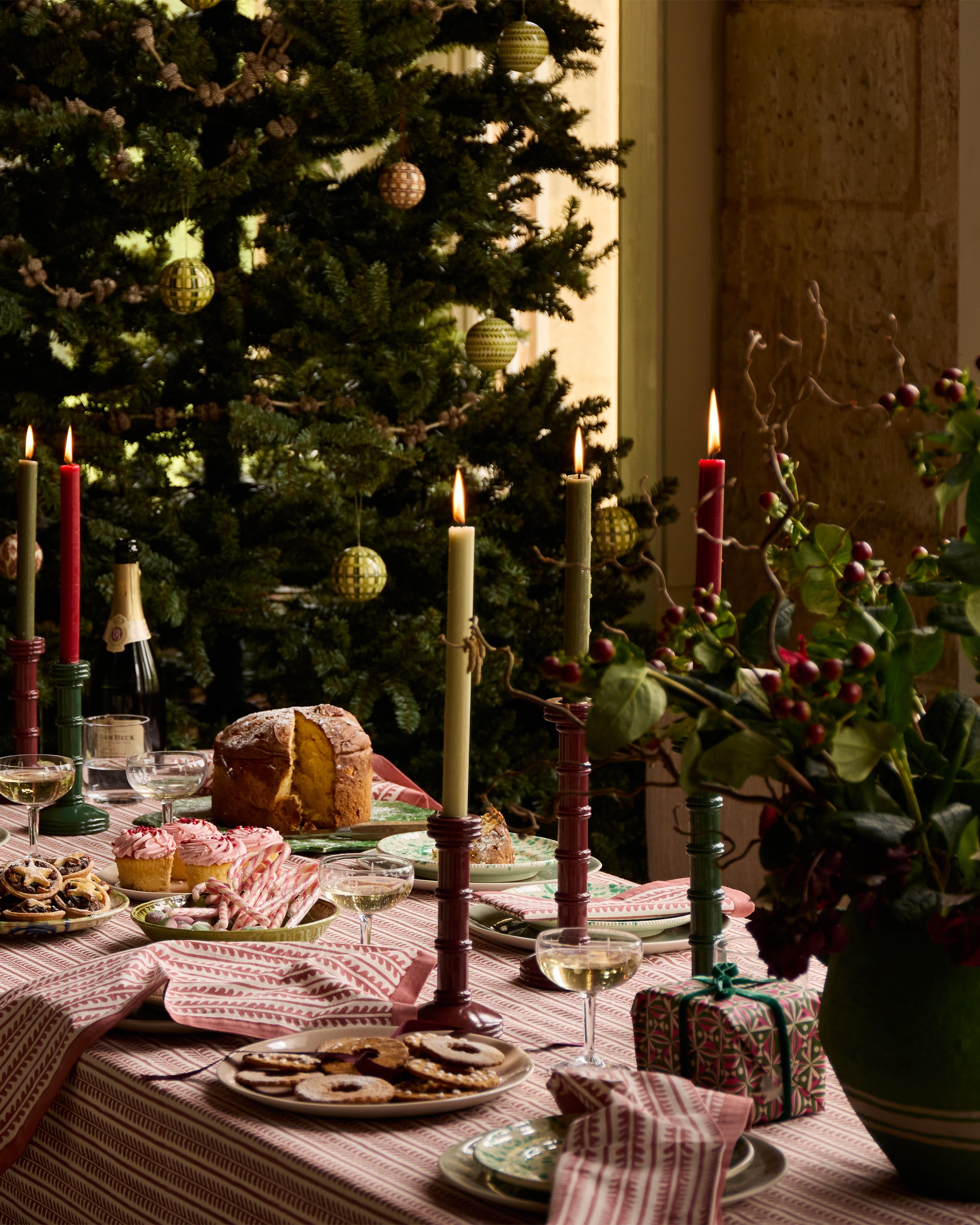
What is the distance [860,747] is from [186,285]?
2123 mm

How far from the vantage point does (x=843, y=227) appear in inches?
132

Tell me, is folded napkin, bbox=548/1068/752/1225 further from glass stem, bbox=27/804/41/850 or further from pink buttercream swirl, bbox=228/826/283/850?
glass stem, bbox=27/804/41/850

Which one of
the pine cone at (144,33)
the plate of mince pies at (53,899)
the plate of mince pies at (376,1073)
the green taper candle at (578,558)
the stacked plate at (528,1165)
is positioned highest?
the pine cone at (144,33)

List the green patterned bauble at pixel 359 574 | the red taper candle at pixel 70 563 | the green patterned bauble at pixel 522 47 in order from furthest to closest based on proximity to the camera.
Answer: the green patterned bauble at pixel 522 47, the green patterned bauble at pixel 359 574, the red taper candle at pixel 70 563

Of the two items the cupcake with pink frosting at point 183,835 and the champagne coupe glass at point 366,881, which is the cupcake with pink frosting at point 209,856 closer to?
the cupcake with pink frosting at point 183,835

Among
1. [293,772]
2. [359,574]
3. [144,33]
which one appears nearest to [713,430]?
[293,772]

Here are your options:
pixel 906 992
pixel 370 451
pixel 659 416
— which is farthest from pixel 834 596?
pixel 659 416

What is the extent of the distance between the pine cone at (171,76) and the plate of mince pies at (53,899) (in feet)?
5.70

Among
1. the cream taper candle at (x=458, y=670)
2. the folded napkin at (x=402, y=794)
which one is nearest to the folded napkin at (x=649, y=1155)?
A: the cream taper candle at (x=458, y=670)

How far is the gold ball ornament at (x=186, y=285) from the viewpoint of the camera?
2629mm

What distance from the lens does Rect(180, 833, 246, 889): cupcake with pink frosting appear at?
141cm

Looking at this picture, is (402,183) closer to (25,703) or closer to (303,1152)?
(25,703)

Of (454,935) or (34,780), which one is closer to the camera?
(454,935)

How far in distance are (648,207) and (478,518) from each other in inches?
42.3
